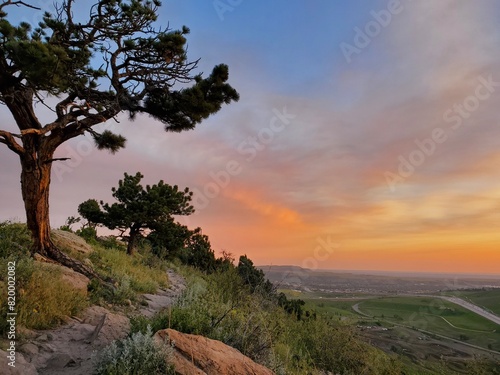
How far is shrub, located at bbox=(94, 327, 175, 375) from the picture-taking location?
3622mm

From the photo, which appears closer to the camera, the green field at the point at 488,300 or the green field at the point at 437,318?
the green field at the point at 437,318

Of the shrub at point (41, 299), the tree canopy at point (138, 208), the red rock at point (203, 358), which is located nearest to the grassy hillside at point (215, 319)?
the shrub at point (41, 299)

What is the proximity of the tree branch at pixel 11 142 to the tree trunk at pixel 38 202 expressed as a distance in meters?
0.21

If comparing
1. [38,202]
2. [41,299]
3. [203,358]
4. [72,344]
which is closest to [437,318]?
[38,202]

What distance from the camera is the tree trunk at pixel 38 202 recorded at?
9023 mm

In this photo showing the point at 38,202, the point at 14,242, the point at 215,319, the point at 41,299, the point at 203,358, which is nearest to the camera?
the point at 203,358

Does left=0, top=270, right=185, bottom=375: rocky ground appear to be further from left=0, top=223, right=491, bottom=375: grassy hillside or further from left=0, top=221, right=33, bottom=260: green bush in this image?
left=0, top=221, right=33, bottom=260: green bush

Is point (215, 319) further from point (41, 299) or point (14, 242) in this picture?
point (14, 242)

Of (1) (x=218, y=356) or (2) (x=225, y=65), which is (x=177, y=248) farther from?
(1) (x=218, y=356)

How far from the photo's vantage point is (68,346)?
5098 millimetres

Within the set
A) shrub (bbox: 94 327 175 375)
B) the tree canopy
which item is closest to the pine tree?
shrub (bbox: 94 327 175 375)

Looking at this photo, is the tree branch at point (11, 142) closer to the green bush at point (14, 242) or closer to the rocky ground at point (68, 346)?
the green bush at point (14, 242)

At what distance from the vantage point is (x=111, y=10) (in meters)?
9.81

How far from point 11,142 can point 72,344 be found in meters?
6.43
